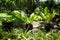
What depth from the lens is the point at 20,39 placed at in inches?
257

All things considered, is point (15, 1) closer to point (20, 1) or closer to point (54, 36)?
point (20, 1)

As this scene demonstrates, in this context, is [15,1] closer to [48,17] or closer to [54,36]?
[48,17]

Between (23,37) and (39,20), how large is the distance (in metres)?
6.45

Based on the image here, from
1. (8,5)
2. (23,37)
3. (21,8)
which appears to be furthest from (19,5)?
(23,37)

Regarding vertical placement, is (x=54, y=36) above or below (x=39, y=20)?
above

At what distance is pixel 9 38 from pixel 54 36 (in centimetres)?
176

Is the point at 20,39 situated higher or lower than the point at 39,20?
higher

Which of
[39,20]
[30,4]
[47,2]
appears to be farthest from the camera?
[47,2]

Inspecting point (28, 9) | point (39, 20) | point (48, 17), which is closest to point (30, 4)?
point (28, 9)

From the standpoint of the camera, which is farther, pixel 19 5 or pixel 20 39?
pixel 19 5

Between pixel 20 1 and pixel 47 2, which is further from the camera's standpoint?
pixel 47 2

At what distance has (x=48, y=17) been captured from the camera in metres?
11.0

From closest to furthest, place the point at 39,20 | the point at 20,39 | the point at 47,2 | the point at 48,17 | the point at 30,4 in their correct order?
the point at 20,39, the point at 48,17, the point at 39,20, the point at 30,4, the point at 47,2

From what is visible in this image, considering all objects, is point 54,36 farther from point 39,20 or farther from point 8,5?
point 8,5
